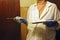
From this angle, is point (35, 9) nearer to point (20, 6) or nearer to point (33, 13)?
point (33, 13)

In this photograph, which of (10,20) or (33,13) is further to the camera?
(10,20)

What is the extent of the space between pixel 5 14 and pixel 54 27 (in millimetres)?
489

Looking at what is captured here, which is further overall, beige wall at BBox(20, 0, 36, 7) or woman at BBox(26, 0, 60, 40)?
beige wall at BBox(20, 0, 36, 7)

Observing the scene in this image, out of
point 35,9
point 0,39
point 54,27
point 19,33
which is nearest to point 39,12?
point 35,9

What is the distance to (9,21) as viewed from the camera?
1625mm

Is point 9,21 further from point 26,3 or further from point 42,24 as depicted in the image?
point 42,24

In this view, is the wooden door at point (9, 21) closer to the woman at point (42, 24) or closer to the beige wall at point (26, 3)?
the beige wall at point (26, 3)

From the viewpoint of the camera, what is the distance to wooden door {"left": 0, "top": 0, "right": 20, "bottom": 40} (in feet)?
5.26

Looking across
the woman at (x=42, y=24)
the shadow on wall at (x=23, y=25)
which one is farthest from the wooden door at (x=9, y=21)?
the woman at (x=42, y=24)

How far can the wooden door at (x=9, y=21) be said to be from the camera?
1604 millimetres

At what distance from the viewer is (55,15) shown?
1.36 m

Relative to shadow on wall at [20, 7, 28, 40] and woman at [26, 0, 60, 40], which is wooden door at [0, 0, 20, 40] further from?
woman at [26, 0, 60, 40]

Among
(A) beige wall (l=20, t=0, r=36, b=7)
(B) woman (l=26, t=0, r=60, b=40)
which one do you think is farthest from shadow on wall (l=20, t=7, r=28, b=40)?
(B) woman (l=26, t=0, r=60, b=40)

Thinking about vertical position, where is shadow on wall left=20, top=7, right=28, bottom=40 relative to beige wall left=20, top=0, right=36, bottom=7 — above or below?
below
